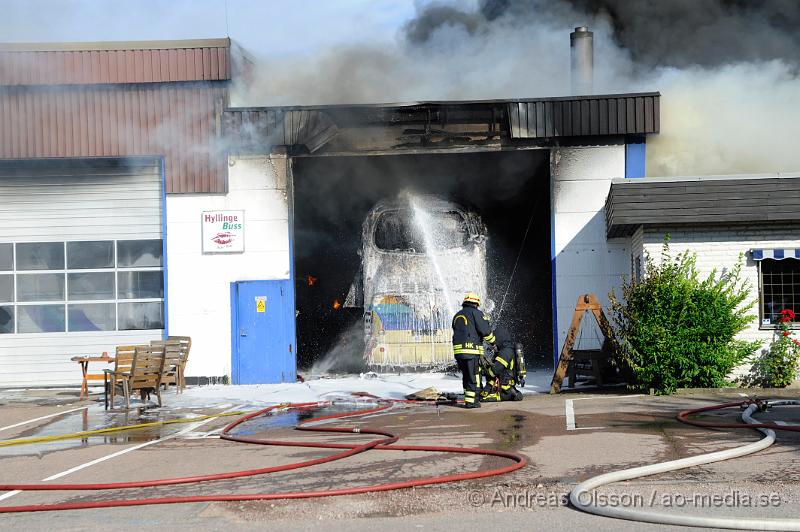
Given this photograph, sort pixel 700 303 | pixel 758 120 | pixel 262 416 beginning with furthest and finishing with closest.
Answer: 1. pixel 758 120
2. pixel 700 303
3. pixel 262 416

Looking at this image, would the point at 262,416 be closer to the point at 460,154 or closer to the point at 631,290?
the point at 631,290

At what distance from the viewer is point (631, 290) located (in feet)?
49.2

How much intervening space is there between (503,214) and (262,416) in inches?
369

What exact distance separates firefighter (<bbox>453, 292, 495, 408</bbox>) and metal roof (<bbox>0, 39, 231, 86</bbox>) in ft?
27.3

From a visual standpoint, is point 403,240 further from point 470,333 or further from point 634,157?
point 470,333

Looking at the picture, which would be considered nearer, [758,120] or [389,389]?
[389,389]

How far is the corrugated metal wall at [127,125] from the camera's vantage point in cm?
1911

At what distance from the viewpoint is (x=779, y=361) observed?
15117mm

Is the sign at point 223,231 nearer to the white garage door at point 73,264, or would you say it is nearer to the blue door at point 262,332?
the blue door at point 262,332

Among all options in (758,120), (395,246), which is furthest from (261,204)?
(758,120)

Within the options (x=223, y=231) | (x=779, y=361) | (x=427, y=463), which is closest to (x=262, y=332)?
(x=223, y=231)

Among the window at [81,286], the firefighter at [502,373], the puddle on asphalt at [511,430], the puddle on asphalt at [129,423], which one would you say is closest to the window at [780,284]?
the firefighter at [502,373]

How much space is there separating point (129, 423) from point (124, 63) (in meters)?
8.91

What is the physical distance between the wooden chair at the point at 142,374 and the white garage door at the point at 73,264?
5.26m
